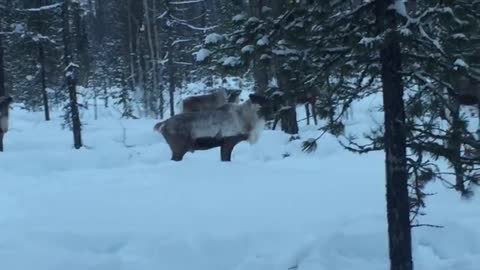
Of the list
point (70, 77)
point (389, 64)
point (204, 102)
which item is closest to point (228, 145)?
point (204, 102)

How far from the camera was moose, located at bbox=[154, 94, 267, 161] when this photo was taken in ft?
44.8

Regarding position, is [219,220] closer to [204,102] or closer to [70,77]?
[204,102]

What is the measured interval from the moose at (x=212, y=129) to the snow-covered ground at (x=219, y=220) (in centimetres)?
69

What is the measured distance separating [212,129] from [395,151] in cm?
814

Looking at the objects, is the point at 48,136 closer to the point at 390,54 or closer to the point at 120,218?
the point at 120,218

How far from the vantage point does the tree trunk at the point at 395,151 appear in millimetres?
5648

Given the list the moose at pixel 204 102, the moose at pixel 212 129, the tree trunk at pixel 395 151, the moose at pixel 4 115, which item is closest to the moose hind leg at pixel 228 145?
the moose at pixel 212 129

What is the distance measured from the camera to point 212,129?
13680 mm

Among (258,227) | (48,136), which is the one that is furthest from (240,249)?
(48,136)

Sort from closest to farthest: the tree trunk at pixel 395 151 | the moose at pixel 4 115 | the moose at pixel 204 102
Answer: the tree trunk at pixel 395 151 → the moose at pixel 4 115 → the moose at pixel 204 102

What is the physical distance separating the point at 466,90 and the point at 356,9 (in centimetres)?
224

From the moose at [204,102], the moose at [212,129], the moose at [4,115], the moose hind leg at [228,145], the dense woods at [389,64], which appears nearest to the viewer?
the dense woods at [389,64]

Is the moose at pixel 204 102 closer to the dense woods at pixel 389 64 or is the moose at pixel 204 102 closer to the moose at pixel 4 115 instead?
the moose at pixel 4 115

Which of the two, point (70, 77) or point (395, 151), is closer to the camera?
point (395, 151)
